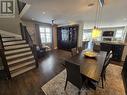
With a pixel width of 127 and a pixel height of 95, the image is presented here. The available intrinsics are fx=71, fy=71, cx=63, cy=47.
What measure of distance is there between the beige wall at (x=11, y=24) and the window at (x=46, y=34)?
2833 millimetres

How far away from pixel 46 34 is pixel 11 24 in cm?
344

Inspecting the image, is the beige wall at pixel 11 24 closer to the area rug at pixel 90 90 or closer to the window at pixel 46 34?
the window at pixel 46 34

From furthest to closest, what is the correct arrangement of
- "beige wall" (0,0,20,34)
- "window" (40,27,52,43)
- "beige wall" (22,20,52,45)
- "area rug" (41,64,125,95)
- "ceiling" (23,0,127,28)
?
1. "window" (40,27,52,43)
2. "beige wall" (22,20,52,45)
3. "beige wall" (0,0,20,34)
4. "ceiling" (23,0,127,28)
5. "area rug" (41,64,125,95)

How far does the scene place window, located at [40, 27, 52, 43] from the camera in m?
6.68

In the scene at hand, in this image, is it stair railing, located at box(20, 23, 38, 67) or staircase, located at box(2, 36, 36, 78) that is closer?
staircase, located at box(2, 36, 36, 78)

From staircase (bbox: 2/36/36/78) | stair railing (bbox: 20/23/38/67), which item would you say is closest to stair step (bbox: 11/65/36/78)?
staircase (bbox: 2/36/36/78)

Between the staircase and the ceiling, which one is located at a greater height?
the ceiling

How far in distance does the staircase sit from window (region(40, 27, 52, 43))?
10.5ft

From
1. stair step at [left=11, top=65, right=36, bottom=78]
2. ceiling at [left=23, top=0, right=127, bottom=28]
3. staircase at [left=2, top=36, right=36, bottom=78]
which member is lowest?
stair step at [left=11, top=65, right=36, bottom=78]

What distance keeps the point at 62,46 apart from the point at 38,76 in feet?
15.9

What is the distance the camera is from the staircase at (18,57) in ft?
9.03

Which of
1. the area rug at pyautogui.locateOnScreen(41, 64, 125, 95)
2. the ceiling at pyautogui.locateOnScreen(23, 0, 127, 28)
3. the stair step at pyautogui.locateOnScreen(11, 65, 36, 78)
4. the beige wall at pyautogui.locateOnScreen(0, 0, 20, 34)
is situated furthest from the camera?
the beige wall at pyautogui.locateOnScreen(0, 0, 20, 34)

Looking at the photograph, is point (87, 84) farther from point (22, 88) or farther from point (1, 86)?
point (1, 86)

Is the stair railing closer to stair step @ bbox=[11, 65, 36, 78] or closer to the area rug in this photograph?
stair step @ bbox=[11, 65, 36, 78]
